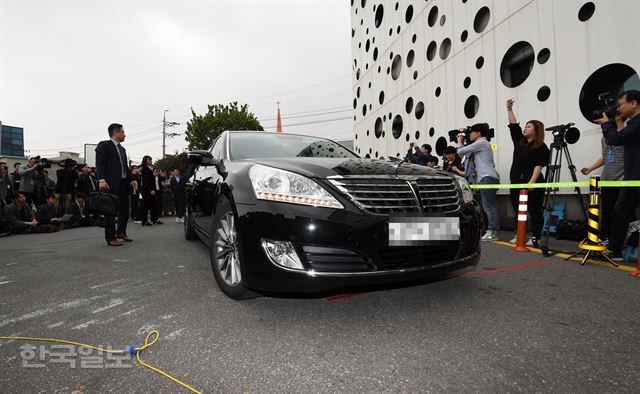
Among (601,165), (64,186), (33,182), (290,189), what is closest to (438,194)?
(290,189)

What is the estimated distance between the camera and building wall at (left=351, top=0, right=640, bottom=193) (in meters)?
4.87

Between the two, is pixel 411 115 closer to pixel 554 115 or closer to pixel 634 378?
pixel 554 115

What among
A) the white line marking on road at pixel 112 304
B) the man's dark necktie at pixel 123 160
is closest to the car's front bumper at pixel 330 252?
the white line marking on road at pixel 112 304

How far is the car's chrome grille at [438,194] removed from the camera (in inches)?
78.2

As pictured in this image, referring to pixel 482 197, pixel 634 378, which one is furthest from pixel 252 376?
pixel 482 197

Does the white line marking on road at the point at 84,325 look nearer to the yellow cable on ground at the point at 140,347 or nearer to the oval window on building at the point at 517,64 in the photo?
the yellow cable on ground at the point at 140,347

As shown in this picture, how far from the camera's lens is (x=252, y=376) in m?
1.39

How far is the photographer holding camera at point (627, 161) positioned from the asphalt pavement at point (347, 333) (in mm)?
663

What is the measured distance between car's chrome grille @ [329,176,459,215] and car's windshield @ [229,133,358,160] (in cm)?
102

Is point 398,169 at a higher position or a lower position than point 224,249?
higher

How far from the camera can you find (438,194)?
2.09m

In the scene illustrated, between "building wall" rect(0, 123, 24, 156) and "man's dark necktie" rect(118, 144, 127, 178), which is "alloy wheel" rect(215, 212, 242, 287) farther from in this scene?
"building wall" rect(0, 123, 24, 156)

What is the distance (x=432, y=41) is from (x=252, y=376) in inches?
386

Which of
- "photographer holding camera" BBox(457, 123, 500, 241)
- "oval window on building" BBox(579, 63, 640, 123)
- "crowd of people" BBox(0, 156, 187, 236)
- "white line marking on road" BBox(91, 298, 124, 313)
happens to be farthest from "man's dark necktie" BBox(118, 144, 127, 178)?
"oval window on building" BBox(579, 63, 640, 123)
